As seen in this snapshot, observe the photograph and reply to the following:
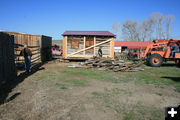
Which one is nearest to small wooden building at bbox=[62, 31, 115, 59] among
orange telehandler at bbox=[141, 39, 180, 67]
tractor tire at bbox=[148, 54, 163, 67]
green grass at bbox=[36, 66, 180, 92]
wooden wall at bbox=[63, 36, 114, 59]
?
wooden wall at bbox=[63, 36, 114, 59]

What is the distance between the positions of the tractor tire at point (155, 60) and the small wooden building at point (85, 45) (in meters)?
3.53

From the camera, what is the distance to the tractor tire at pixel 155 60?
13.1 meters

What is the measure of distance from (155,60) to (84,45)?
664 centimetres

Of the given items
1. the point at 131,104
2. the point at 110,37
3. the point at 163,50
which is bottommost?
the point at 131,104

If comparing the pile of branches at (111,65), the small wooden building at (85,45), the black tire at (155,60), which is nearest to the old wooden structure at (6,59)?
the pile of branches at (111,65)

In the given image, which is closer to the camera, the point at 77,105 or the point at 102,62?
the point at 77,105

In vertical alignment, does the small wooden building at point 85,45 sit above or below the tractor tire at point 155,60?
above

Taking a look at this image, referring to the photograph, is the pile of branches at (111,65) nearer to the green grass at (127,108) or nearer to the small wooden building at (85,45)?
the small wooden building at (85,45)

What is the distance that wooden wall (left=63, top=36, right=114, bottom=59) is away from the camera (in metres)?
14.6

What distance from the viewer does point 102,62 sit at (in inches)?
452

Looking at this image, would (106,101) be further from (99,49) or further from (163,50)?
(163,50)

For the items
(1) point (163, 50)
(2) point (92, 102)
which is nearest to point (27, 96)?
(2) point (92, 102)

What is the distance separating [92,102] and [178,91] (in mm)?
3650

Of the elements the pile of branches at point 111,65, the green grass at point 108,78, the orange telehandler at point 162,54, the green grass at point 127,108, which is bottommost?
the green grass at point 127,108
